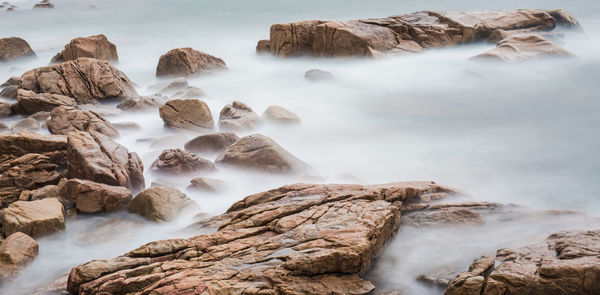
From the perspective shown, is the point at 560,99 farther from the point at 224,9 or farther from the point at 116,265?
the point at 224,9

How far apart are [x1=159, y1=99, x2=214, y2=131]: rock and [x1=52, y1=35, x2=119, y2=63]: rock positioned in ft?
17.4

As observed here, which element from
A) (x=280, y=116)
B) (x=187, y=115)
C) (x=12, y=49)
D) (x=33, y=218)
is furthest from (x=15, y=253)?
(x=12, y=49)

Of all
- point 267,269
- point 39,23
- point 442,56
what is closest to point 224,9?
point 39,23

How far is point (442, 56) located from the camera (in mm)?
15000

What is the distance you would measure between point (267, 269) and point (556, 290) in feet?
7.29

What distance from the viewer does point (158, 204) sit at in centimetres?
641

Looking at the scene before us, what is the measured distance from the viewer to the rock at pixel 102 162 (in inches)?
266

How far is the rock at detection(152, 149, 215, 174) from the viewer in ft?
25.4

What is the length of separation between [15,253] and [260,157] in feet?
11.5

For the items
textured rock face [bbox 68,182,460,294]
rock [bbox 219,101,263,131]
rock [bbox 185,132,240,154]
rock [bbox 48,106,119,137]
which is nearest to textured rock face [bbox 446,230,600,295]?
textured rock face [bbox 68,182,460,294]

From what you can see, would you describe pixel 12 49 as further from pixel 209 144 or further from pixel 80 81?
pixel 209 144

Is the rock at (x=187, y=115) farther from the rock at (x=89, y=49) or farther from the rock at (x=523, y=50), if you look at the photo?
the rock at (x=523, y=50)

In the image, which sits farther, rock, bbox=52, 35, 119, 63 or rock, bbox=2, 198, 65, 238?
rock, bbox=52, 35, 119, 63

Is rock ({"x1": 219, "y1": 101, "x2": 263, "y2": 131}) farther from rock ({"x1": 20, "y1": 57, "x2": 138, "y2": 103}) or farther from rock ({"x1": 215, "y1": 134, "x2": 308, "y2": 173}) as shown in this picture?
rock ({"x1": 20, "y1": 57, "x2": 138, "y2": 103})
